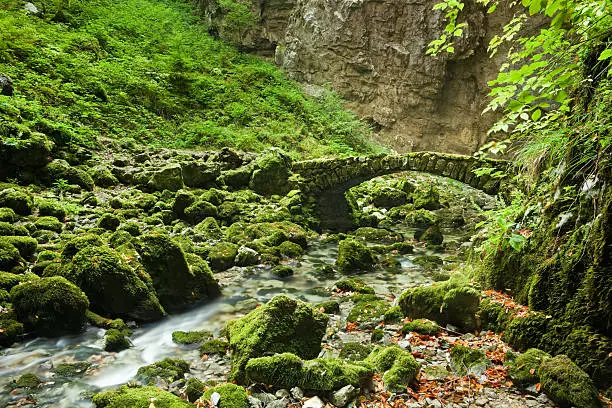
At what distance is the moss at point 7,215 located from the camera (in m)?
7.57

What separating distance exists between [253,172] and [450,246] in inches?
285

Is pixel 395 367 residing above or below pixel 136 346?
above

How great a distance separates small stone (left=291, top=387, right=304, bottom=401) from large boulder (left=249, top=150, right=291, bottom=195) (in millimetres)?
10471

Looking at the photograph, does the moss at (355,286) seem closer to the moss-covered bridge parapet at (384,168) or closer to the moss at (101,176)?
the moss-covered bridge parapet at (384,168)

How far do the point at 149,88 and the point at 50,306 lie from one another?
1434cm

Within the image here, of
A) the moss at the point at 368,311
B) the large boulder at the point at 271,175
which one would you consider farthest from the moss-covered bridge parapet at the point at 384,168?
the moss at the point at 368,311

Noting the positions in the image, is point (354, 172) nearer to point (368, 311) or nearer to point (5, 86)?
point (368, 311)

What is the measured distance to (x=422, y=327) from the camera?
206 inches

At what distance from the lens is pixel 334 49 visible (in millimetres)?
25266

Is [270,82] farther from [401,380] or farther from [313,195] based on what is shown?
[401,380]

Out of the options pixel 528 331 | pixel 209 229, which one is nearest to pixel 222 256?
pixel 209 229

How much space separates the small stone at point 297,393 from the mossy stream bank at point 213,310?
0.5 inches

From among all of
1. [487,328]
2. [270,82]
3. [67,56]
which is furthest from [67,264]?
[270,82]

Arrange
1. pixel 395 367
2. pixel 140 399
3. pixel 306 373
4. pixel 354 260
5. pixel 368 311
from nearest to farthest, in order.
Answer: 1. pixel 140 399
2. pixel 306 373
3. pixel 395 367
4. pixel 368 311
5. pixel 354 260
